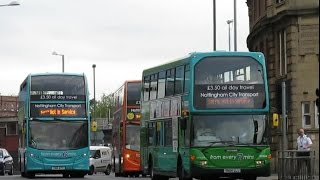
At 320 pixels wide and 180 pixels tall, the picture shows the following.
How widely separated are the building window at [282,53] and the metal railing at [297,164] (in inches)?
832

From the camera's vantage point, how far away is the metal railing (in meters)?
27.2

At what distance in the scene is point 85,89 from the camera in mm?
37656

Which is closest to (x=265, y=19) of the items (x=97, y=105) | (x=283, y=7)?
(x=283, y=7)

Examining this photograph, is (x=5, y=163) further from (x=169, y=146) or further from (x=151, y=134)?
(x=169, y=146)

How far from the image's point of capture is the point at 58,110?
124 ft

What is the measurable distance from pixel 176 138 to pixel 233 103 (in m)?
2.66

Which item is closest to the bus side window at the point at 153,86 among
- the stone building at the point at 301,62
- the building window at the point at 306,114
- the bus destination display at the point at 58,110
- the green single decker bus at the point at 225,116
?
the green single decker bus at the point at 225,116

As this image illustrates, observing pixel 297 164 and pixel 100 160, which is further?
pixel 100 160

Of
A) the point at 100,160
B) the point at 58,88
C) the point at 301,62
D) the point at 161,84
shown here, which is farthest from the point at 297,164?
the point at 100,160

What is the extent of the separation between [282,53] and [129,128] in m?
11.5

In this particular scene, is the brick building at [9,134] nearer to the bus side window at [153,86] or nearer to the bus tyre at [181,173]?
the bus side window at [153,86]

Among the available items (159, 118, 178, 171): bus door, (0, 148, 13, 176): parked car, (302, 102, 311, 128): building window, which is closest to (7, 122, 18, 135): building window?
(0, 148, 13, 176): parked car

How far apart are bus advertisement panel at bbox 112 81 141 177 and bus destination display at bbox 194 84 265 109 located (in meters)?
15.0

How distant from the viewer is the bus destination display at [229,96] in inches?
1027
